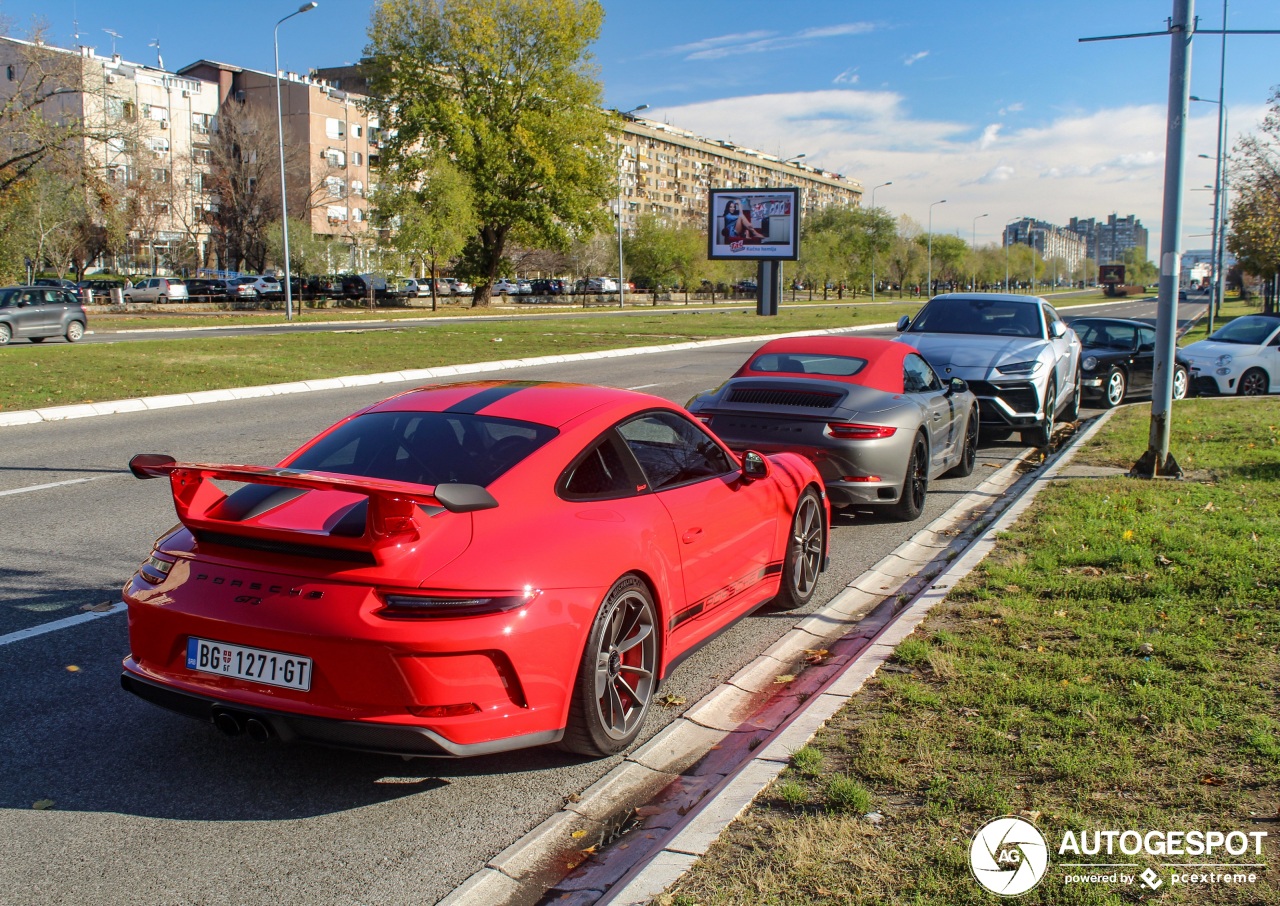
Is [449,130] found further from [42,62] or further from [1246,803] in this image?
[1246,803]

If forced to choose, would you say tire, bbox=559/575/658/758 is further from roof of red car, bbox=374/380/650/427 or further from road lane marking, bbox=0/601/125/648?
road lane marking, bbox=0/601/125/648

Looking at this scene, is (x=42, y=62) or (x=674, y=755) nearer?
(x=674, y=755)

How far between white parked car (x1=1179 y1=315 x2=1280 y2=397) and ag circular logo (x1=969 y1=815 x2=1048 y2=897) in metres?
17.6

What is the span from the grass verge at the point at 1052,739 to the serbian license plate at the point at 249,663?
1444mm

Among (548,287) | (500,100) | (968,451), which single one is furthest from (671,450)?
(548,287)

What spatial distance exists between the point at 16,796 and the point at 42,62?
45.4 m

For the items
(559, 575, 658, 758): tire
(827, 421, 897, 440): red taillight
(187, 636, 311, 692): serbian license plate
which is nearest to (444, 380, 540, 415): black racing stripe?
(559, 575, 658, 758): tire

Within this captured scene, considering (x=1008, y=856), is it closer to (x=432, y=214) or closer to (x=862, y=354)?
(x=862, y=354)

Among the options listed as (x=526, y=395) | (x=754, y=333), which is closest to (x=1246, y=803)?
(x=526, y=395)

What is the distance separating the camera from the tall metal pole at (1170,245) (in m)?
9.50

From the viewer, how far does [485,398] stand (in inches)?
191

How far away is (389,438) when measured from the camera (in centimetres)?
462

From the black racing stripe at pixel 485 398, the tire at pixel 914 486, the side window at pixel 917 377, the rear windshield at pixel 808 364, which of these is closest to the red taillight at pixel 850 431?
the tire at pixel 914 486

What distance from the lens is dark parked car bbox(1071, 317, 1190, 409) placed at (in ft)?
56.9
